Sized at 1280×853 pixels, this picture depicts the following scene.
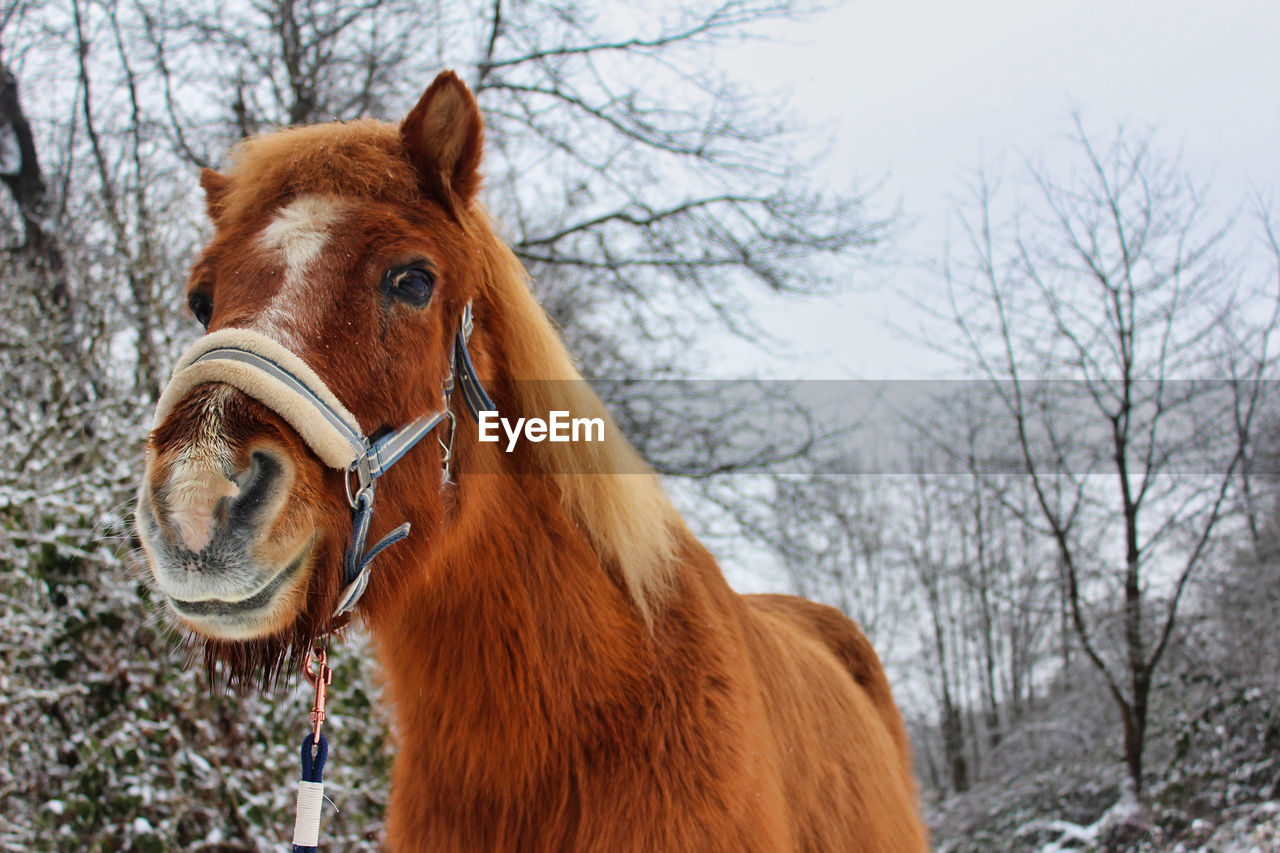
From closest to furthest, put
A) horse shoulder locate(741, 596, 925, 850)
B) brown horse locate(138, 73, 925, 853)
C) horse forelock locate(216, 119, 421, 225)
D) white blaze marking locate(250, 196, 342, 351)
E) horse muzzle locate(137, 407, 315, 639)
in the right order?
horse muzzle locate(137, 407, 315, 639) → brown horse locate(138, 73, 925, 853) → white blaze marking locate(250, 196, 342, 351) → horse forelock locate(216, 119, 421, 225) → horse shoulder locate(741, 596, 925, 850)

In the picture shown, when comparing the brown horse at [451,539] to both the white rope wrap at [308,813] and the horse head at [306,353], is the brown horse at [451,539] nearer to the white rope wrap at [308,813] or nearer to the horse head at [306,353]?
the horse head at [306,353]

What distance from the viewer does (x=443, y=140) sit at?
1901 millimetres

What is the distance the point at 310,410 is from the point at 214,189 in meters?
1.15

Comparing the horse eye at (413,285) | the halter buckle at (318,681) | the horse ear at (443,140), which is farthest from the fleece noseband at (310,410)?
the horse ear at (443,140)

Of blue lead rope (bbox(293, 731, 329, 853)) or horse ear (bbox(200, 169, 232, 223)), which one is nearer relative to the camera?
blue lead rope (bbox(293, 731, 329, 853))

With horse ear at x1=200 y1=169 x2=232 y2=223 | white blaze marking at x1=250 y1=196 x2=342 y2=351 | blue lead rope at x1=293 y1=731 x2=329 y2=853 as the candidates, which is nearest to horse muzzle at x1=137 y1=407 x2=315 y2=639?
white blaze marking at x1=250 y1=196 x2=342 y2=351

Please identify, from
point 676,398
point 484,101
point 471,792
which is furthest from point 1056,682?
point 471,792

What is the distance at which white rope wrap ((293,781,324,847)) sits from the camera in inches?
63.2

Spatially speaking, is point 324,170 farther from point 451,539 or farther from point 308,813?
point 308,813

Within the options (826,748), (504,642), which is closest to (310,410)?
(504,642)

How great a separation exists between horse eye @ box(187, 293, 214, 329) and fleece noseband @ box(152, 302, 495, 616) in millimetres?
441

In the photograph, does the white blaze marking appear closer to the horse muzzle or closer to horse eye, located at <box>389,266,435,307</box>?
horse eye, located at <box>389,266,435,307</box>

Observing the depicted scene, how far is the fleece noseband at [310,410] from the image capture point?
138 cm

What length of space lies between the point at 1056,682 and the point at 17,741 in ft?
64.0
